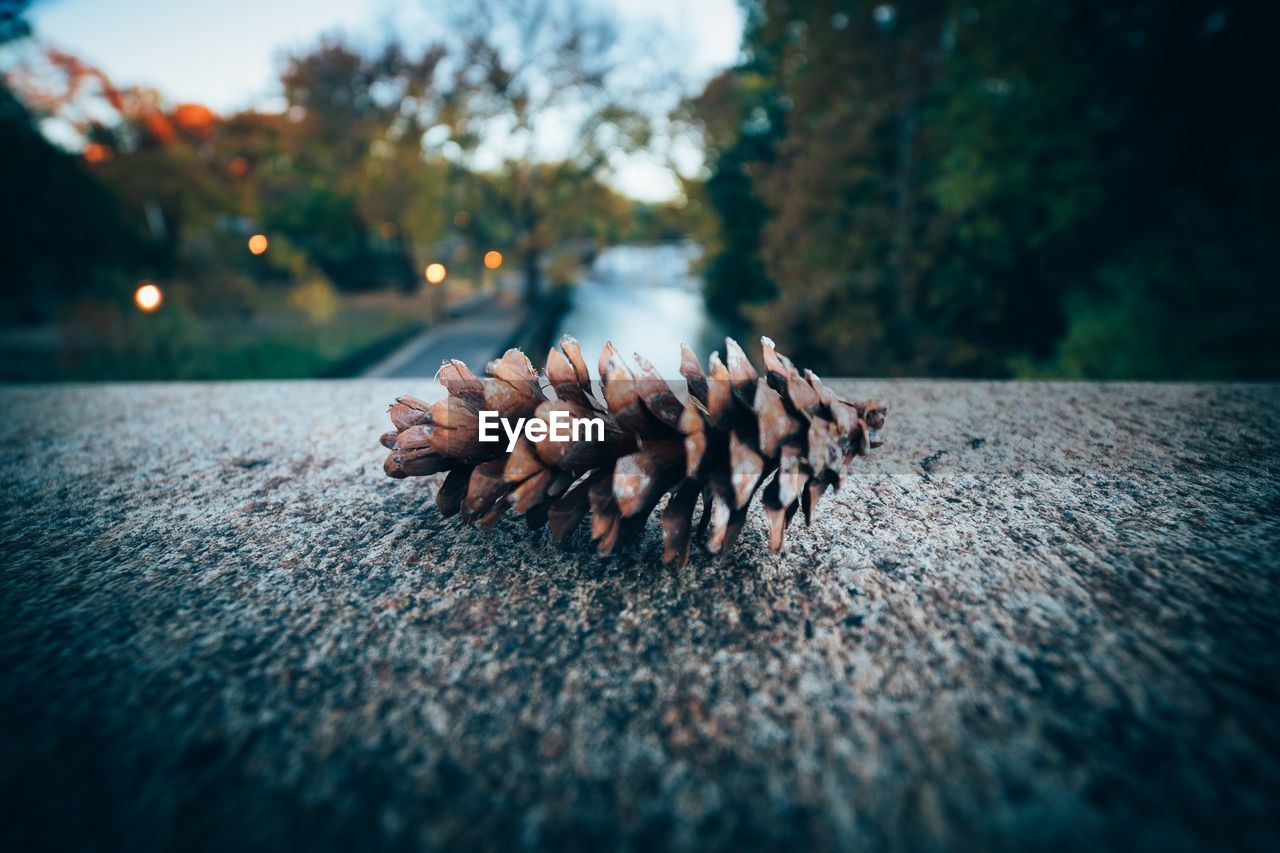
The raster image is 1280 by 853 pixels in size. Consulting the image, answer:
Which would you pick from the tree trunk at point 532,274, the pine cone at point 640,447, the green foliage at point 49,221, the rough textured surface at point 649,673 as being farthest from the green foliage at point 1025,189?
the green foliage at point 49,221

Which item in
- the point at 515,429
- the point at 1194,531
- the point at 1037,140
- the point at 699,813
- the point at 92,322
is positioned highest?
the point at 1037,140

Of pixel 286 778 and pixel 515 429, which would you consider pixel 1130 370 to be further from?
pixel 286 778

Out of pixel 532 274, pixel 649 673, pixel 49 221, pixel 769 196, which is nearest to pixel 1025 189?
pixel 769 196

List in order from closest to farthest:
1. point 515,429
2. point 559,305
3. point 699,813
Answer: point 699,813
point 515,429
point 559,305

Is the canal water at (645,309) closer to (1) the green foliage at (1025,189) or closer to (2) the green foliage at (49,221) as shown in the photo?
(1) the green foliage at (1025,189)

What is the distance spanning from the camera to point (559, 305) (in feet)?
77.8

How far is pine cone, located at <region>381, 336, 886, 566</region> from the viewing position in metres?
0.75

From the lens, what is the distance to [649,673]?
65 centimetres

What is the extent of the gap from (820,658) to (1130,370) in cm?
735

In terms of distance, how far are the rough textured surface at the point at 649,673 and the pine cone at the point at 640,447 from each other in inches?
4.4

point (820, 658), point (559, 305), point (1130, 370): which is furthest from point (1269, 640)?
point (559, 305)

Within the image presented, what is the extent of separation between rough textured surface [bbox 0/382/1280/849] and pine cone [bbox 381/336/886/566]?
0.11 metres

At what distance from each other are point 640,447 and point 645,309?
21998 mm

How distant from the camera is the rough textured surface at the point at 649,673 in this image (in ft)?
1.60
